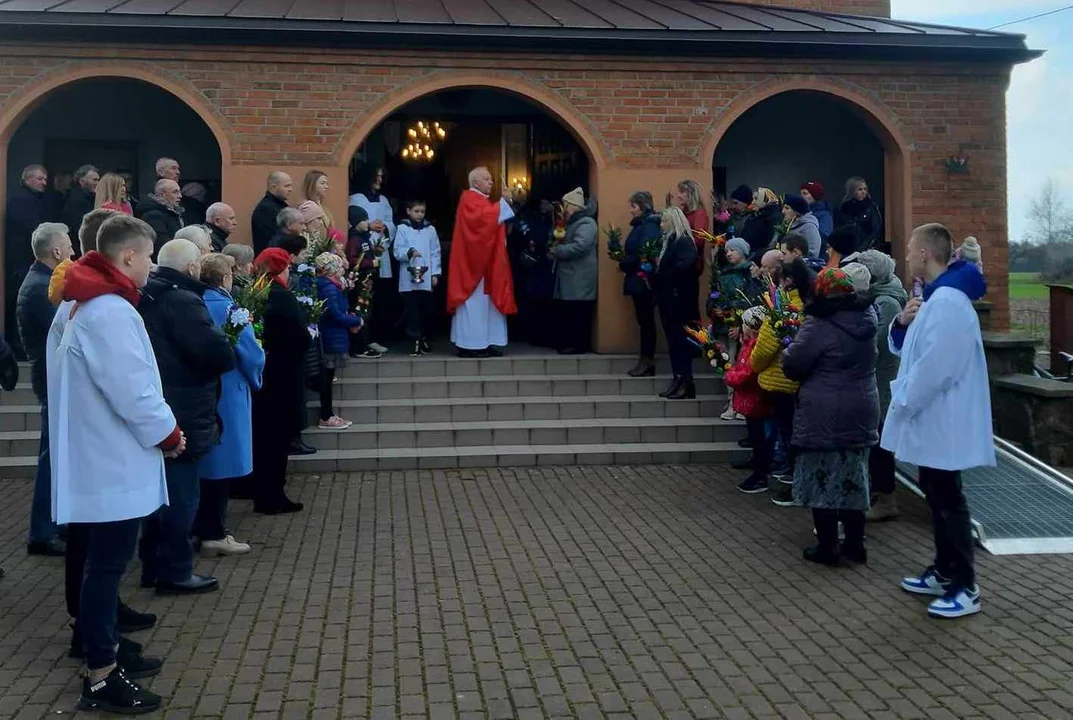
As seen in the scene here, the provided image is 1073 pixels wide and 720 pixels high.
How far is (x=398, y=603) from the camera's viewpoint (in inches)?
240

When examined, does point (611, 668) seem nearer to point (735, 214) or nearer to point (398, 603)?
point (398, 603)

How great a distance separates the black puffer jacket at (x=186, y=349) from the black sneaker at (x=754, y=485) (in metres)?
4.58

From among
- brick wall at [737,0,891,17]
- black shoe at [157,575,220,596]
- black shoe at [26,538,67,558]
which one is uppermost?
brick wall at [737,0,891,17]

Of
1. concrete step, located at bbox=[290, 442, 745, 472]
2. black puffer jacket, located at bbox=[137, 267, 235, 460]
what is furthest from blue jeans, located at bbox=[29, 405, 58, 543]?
concrete step, located at bbox=[290, 442, 745, 472]

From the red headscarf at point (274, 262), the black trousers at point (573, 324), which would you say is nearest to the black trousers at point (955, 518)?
the red headscarf at point (274, 262)

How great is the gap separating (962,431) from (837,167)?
10060 millimetres

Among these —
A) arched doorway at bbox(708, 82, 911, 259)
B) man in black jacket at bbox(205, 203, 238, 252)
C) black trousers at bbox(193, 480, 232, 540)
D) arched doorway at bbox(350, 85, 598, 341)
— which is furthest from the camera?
arched doorway at bbox(708, 82, 911, 259)

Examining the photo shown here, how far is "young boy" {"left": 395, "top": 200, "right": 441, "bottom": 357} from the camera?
11984 mm

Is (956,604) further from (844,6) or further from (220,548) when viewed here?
(844,6)

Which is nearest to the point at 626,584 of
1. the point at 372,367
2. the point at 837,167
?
the point at 372,367

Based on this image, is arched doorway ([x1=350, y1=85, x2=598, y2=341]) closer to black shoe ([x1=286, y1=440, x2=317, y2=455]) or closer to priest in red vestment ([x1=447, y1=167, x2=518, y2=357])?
priest in red vestment ([x1=447, y1=167, x2=518, y2=357])

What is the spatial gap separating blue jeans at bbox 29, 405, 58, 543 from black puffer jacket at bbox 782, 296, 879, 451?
14.7 feet

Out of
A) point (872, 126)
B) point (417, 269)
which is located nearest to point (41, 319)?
point (417, 269)

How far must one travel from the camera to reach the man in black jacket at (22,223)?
1138cm
